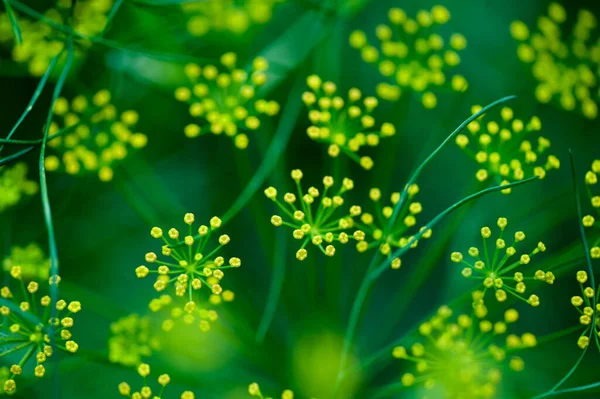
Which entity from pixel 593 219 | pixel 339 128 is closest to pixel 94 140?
pixel 339 128

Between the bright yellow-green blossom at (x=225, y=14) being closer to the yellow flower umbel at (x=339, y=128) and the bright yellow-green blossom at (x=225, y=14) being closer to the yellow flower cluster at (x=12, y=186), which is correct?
the yellow flower umbel at (x=339, y=128)

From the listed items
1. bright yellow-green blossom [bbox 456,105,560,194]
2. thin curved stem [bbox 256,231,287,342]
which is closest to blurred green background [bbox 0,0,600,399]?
thin curved stem [bbox 256,231,287,342]

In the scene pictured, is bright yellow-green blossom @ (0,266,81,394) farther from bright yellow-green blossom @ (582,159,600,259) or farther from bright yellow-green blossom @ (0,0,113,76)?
bright yellow-green blossom @ (582,159,600,259)

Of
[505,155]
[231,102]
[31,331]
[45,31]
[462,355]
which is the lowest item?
[462,355]

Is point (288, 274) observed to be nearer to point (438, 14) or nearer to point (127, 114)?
point (127, 114)

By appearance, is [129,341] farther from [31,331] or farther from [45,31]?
[45,31]

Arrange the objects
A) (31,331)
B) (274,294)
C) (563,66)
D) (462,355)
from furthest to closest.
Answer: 1. (563,66)
2. (274,294)
3. (462,355)
4. (31,331)

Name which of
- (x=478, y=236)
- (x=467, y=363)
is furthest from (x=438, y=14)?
(x=467, y=363)

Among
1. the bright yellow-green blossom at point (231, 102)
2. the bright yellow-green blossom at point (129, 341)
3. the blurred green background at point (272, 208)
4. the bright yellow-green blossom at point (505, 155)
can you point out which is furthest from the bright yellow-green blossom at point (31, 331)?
the bright yellow-green blossom at point (505, 155)
